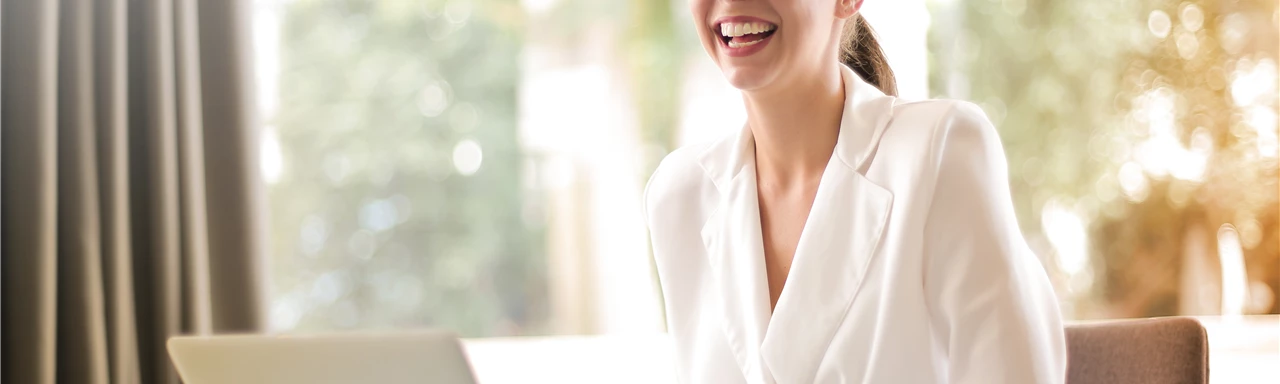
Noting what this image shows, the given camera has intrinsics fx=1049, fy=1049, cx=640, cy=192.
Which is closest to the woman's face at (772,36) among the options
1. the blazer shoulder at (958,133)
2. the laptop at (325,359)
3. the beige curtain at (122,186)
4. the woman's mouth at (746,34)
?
the woman's mouth at (746,34)

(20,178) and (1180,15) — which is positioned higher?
(1180,15)

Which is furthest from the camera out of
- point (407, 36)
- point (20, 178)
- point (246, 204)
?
point (407, 36)

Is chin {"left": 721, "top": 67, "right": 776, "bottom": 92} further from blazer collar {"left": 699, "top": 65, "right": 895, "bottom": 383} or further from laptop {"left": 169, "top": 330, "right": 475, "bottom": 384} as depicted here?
laptop {"left": 169, "top": 330, "right": 475, "bottom": 384}

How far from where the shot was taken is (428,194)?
275 centimetres

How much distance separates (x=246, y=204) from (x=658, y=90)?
108cm

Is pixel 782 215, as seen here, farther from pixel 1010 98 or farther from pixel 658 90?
pixel 1010 98

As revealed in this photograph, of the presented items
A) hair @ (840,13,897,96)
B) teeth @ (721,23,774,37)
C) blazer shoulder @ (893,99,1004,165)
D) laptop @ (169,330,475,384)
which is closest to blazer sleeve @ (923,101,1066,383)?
blazer shoulder @ (893,99,1004,165)

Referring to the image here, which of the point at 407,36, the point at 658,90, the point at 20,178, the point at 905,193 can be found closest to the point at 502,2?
the point at 407,36

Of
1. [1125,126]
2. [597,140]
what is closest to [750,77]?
[597,140]

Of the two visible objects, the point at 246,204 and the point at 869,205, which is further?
the point at 246,204

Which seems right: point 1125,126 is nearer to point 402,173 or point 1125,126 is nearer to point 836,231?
point 402,173

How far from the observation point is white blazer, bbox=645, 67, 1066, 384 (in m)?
0.95

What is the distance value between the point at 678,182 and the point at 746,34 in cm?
28

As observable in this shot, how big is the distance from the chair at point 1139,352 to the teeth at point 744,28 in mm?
583
